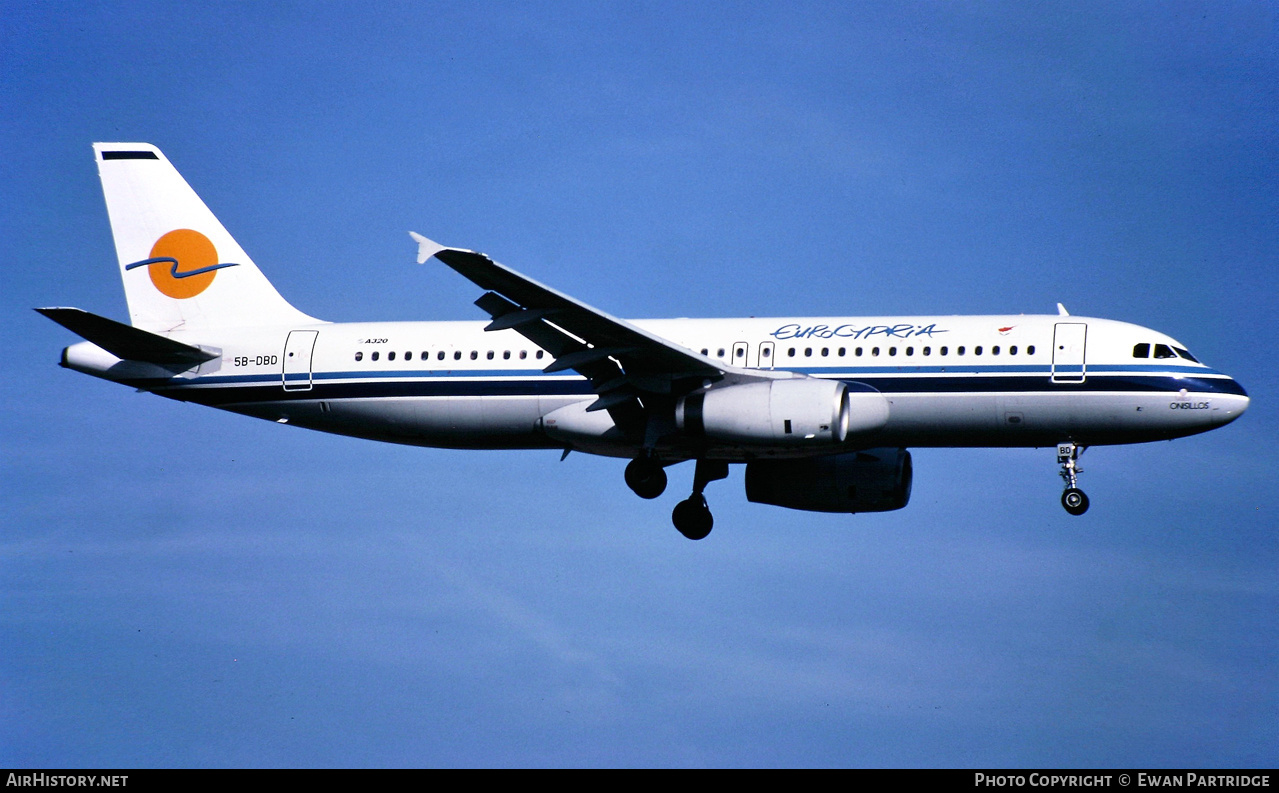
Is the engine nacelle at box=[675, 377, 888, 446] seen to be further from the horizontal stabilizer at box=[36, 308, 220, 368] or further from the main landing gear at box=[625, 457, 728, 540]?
the horizontal stabilizer at box=[36, 308, 220, 368]

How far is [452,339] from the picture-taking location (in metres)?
35.8

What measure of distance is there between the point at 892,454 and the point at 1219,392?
776 centimetres

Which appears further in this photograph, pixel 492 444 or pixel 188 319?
pixel 188 319

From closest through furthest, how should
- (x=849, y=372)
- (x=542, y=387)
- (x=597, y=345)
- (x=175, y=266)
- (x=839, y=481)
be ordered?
1. (x=597, y=345)
2. (x=849, y=372)
3. (x=542, y=387)
4. (x=839, y=481)
5. (x=175, y=266)

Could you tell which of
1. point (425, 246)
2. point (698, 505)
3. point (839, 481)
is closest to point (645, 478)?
point (698, 505)

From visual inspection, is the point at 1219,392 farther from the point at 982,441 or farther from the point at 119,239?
the point at 119,239

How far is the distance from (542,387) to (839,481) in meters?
7.61

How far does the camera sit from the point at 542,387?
34.7m

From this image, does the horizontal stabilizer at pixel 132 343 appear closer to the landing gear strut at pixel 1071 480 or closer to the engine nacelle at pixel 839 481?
the engine nacelle at pixel 839 481

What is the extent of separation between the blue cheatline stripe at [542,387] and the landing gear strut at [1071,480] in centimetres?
145

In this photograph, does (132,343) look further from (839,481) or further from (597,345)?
(839,481)
